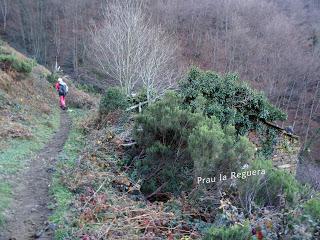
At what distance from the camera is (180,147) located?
8.16m

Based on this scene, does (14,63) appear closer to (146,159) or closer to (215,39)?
(146,159)

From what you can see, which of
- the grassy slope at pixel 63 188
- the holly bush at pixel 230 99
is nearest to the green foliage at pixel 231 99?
the holly bush at pixel 230 99

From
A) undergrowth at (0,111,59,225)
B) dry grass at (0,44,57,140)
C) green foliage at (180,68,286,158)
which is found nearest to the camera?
undergrowth at (0,111,59,225)

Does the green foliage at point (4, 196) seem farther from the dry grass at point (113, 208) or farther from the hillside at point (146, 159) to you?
the dry grass at point (113, 208)

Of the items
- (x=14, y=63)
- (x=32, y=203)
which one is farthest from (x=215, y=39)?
(x=32, y=203)

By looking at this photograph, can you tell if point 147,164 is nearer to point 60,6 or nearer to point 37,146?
point 37,146

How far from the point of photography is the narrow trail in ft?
17.3

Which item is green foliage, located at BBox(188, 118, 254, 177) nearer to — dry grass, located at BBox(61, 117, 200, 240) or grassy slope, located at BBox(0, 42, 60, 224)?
dry grass, located at BBox(61, 117, 200, 240)

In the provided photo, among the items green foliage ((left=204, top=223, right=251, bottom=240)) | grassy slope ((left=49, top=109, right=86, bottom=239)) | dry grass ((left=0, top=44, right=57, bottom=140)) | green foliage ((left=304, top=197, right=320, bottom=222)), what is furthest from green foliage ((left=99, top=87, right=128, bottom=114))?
green foliage ((left=304, top=197, right=320, bottom=222))

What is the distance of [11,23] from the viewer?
4069 centimetres

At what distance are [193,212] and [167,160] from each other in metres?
1.96

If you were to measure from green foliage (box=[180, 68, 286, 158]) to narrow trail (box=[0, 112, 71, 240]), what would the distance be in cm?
507

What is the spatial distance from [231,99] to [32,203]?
790 centimetres

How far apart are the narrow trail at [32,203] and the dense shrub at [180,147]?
7.44 feet
